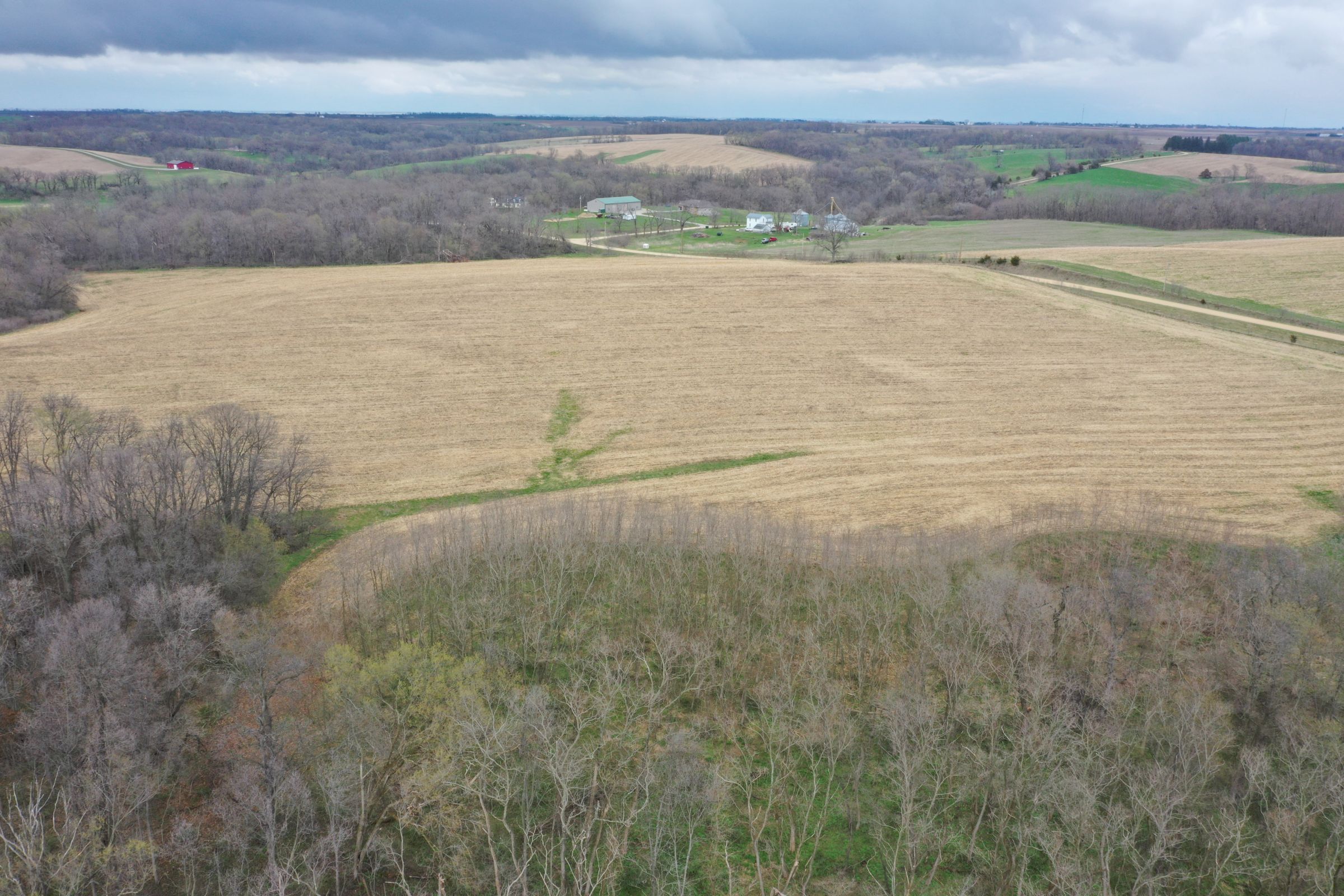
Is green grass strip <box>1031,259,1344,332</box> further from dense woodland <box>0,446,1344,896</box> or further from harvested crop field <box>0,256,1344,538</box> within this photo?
dense woodland <box>0,446,1344,896</box>

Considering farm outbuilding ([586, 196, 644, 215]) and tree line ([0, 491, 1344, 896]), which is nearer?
tree line ([0, 491, 1344, 896])

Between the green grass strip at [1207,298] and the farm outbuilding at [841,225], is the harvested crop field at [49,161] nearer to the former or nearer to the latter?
the farm outbuilding at [841,225]

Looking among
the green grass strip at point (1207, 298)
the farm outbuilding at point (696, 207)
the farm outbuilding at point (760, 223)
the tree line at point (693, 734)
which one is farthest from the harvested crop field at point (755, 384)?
the farm outbuilding at point (696, 207)

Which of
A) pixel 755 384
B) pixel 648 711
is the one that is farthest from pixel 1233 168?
pixel 648 711

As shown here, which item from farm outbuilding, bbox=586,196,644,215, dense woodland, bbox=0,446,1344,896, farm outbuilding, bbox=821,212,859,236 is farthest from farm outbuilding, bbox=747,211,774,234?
dense woodland, bbox=0,446,1344,896

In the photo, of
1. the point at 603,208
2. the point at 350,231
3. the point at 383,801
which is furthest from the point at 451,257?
the point at 383,801

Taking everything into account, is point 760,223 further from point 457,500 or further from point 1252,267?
point 457,500
